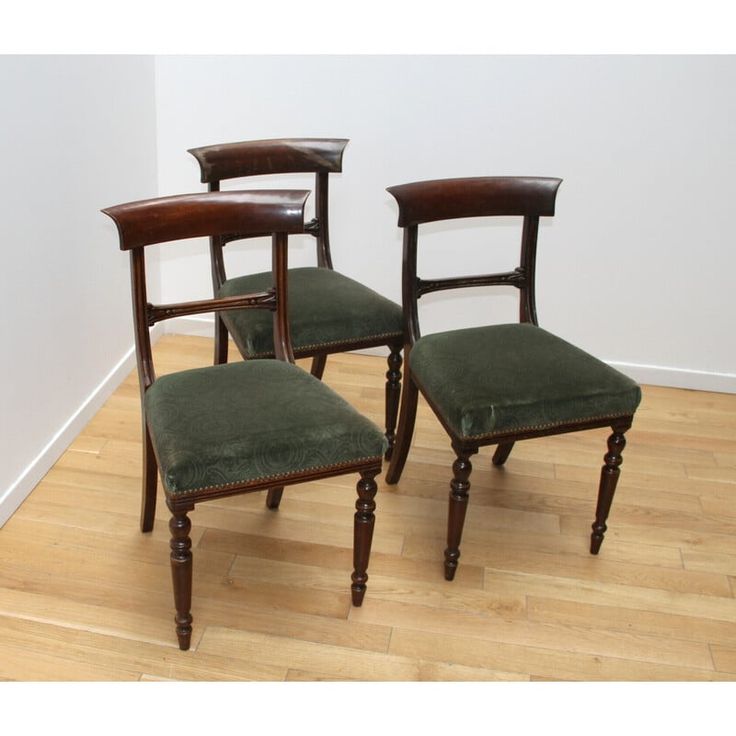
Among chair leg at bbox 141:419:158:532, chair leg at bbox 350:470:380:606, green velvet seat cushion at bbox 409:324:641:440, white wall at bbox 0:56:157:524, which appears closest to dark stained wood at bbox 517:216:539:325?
green velvet seat cushion at bbox 409:324:641:440

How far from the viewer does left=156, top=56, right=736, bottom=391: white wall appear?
3.05 metres

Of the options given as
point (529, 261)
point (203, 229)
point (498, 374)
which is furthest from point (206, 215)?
point (529, 261)

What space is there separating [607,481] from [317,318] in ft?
2.94

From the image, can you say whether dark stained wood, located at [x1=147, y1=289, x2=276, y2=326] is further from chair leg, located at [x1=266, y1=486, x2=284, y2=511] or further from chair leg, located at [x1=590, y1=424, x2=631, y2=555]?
chair leg, located at [x1=590, y1=424, x2=631, y2=555]

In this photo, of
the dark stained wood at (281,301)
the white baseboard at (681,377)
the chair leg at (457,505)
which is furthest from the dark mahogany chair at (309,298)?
the white baseboard at (681,377)

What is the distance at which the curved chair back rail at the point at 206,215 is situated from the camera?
204 cm

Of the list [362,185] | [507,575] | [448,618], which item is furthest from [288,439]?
[362,185]

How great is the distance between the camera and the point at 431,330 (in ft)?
11.5

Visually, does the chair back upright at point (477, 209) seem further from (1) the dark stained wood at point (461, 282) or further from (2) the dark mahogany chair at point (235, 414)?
(2) the dark mahogany chair at point (235, 414)

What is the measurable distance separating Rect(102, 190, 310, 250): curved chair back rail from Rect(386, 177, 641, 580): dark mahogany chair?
0.32 metres

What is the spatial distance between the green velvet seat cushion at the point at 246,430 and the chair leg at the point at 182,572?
0.28 feet

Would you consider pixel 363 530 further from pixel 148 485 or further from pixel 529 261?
pixel 529 261

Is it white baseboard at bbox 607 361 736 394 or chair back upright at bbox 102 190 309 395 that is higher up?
chair back upright at bbox 102 190 309 395

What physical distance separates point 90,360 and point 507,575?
59.6 inches
